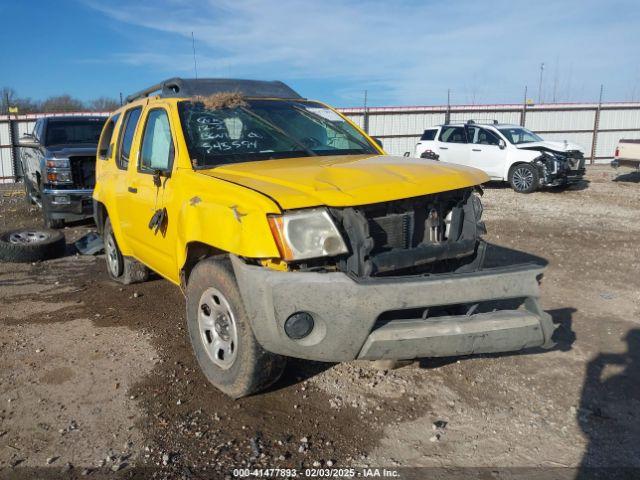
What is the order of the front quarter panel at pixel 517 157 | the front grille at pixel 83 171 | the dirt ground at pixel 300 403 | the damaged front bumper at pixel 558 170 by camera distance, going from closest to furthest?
the dirt ground at pixel 300 403 < the front grille at pixel 83 171 < the damaged front bumper at pixel 558 170 < the front quarter panel at pixel 517 157

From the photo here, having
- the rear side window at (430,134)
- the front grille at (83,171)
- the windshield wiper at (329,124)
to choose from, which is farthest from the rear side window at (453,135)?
the windshield wiper at (329,124)

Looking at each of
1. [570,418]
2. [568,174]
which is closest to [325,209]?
[570,418]

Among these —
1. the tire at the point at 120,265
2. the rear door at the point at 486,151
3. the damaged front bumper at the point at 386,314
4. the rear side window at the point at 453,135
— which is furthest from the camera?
the rear side window at the point at 453,135

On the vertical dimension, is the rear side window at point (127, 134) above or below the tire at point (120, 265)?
above

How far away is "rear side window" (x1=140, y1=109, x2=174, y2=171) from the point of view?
156 inches

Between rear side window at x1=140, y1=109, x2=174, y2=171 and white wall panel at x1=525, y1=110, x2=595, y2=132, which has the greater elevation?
white wall panel at x1=525, y1=110, x2=595, y2=132

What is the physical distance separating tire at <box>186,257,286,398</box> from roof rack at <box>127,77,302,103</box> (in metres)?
1.72

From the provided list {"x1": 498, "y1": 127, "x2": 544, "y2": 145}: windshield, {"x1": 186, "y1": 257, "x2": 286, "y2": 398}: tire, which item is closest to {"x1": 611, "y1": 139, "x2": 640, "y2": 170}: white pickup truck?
{"x1": 498, "y1": 127, "x2": 544, "y2": 145}: windshield

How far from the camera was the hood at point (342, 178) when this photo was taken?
9.30 feet

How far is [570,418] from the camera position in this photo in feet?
10.3

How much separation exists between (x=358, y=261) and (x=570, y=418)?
5.34ft

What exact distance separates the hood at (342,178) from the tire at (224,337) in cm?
57

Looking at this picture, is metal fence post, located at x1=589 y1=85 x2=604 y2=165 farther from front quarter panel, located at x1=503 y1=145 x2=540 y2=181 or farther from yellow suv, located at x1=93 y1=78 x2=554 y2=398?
yellow suv, located at x1=93 y1=78 x2=554 y2=398

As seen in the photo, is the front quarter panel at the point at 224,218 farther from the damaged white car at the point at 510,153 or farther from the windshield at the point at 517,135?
the windshield at the point at 517,135
